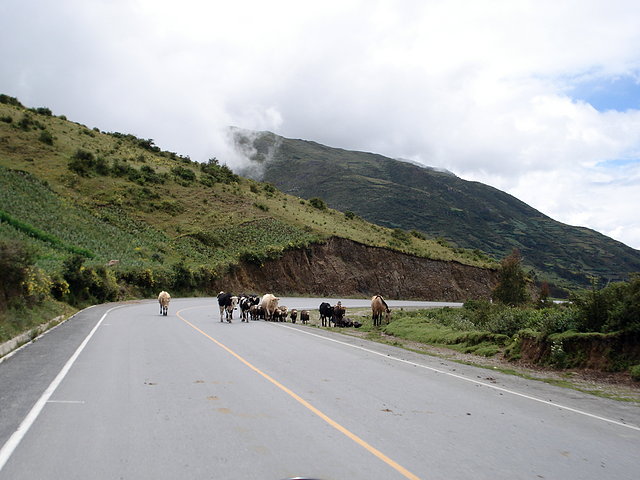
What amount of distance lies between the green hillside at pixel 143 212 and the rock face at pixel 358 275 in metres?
1.74

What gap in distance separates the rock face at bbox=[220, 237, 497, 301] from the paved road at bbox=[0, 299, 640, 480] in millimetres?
45552

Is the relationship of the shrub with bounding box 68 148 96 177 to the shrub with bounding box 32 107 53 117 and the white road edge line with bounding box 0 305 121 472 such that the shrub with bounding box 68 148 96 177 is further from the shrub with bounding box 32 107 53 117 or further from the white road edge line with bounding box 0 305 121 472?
the white road edge line with bounding box 0 305 121 472

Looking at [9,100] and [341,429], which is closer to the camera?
[341,429]

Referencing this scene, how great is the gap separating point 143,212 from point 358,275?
98.6 feet

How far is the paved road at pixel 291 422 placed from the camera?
5418 millimetres

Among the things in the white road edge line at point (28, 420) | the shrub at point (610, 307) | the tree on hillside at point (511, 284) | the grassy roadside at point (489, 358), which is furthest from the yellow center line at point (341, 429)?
the tree on hillside at point (511, 284)

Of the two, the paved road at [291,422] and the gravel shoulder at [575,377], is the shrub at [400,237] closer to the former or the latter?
the gravel shoulder at [575,377]

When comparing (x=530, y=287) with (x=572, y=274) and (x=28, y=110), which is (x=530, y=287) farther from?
(x=28, y=110)

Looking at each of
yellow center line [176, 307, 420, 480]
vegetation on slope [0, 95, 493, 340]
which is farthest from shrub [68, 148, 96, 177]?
yellow center line [176, 307, 420, 480]

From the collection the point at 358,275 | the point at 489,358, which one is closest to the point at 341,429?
the point at 489,358

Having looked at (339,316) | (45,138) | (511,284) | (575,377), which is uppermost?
(45,138)

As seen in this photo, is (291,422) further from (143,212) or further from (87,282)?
(143,212)

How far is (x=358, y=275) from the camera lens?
7044 cm

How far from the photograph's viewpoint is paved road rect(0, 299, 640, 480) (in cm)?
542
